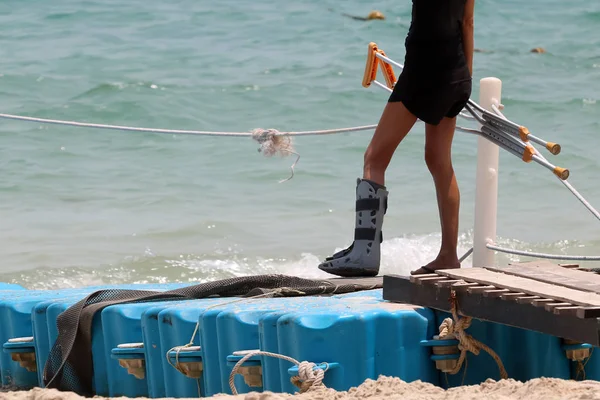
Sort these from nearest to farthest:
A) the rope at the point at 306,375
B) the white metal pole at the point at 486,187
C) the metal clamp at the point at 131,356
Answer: the rope at the point at 306,375, the metal clamp at the point at 131,356, the white metal pole at the point at 486,187

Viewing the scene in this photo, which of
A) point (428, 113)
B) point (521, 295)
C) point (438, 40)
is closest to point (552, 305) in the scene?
point (521, 295)

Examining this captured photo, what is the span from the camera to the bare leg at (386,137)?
4039 millimetres

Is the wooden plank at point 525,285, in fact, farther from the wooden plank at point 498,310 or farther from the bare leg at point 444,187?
the bare leg at point 444,187

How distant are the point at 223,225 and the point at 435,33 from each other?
5.89 m

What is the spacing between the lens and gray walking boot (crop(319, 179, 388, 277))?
410 centimetres

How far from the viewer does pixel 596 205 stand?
10375 millimetres

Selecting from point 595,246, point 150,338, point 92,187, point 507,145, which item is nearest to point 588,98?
point 595,246

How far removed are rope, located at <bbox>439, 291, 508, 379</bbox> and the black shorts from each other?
2.87ft

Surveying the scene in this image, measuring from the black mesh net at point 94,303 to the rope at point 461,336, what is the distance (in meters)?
0.81

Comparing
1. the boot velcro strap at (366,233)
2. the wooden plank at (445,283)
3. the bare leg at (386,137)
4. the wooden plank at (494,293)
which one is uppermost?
the bare leg at (386,137)

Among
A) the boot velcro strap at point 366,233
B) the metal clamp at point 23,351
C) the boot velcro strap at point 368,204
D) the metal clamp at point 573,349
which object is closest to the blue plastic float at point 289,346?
the metal clamp at point 573,349

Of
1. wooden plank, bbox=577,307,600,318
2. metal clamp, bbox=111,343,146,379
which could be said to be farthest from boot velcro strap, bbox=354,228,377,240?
wooden plank, bbox=577,307,600,318

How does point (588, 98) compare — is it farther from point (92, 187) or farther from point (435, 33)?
point (435, 33)

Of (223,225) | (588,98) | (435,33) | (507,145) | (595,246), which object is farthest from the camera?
(588,98)
